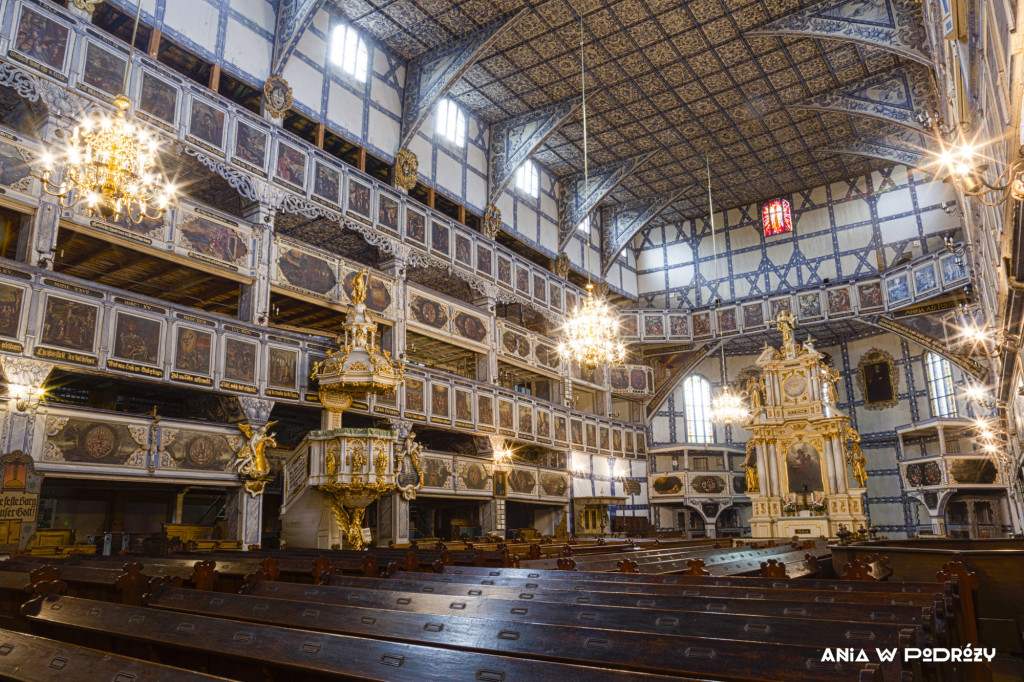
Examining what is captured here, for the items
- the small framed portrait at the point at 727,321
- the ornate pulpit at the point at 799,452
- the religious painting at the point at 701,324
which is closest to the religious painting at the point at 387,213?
the ornate pulpit at the point at 799,452

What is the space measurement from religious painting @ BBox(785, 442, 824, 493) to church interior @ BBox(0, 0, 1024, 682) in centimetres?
10

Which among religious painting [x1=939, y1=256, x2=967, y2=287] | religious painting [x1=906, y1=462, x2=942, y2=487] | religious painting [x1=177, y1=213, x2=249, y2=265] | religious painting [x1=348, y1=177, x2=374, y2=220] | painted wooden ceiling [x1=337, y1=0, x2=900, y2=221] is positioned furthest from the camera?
religious painting [x1=906, y1=462, x2=942, y2=487]

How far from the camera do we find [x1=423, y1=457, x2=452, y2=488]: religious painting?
A: 18250 millimetres

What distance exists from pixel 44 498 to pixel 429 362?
12057 mm

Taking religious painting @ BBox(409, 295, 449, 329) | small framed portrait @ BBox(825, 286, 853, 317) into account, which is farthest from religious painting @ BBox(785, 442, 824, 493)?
religious painting @ BBox(409, 295, 449, 329)

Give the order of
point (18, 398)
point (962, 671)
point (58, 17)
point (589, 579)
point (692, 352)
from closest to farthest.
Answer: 1. point (962, 671)
2. point (589, 579)
3. point (18, 398)
4. point (58, 17)
5. point (692, 352)

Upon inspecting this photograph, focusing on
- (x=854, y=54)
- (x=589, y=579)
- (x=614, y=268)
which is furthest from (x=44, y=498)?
(x=854, y=54)

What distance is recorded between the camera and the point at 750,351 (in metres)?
31.0

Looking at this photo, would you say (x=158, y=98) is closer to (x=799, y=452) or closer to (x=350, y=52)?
(x=350, y=52)

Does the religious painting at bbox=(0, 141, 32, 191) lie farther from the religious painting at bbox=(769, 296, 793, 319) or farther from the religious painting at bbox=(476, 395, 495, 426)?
the religious painting at bbox=(769, 296, 793, 319)

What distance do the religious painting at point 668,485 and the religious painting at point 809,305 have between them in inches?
319

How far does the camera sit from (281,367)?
15.2 m

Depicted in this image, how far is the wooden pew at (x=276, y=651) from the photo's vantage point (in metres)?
2.51

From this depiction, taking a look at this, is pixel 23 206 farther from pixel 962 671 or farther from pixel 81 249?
pixel 962 671
